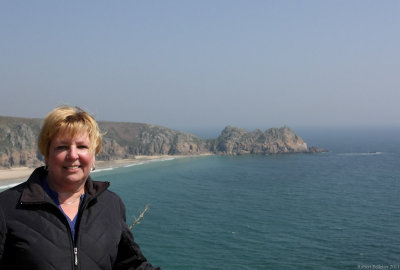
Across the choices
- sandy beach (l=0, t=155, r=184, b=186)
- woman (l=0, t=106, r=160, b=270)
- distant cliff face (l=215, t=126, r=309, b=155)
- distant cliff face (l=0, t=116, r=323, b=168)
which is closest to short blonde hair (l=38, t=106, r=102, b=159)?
woman (l=0, t=106, r=160, b=270)

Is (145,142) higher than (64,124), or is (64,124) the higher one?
(64,124)

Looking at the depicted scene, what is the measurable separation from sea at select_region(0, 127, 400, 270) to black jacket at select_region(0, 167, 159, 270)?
3.67m

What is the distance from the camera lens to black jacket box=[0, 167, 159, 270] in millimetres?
2021

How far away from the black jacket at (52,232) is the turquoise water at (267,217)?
25435mm

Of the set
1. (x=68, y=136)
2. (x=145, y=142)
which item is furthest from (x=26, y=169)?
(x=68, y=136)

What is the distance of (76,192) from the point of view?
2.39 meters

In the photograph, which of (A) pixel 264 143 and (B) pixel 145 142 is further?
(A) pixel 264 143

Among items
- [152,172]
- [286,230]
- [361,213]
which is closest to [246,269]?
[286,230]

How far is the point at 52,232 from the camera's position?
6.88ft

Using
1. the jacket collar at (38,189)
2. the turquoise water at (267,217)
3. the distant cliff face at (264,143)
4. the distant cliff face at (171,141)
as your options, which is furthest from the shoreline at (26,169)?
the jacket collar at (38,189)

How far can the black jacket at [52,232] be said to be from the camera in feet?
6.63

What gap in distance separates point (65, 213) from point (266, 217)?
40.5m

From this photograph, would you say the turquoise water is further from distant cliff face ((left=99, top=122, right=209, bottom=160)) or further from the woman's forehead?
distant cliff face ((left=99, top=122, right=209, bottom=160))

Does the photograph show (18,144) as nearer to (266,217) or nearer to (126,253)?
(266,217)
